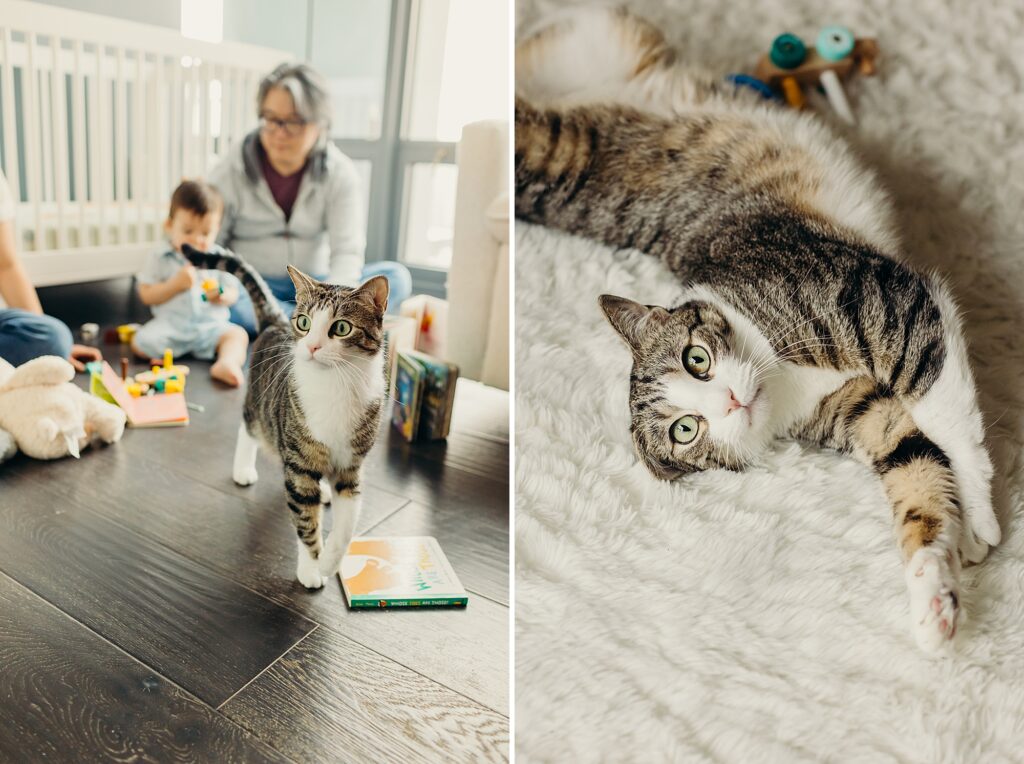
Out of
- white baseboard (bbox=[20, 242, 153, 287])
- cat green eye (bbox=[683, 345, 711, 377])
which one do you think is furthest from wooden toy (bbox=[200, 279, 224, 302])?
cat green eye (bbox=[683, 345, 711, 377])

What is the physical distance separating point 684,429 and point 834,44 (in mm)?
856

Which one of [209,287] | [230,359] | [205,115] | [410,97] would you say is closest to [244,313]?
[209,287]

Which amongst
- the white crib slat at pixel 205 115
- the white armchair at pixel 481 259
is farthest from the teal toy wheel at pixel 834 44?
the white crib slat at pixel 205 115

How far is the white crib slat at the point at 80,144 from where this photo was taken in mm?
1174

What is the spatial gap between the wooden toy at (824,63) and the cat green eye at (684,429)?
77 cm

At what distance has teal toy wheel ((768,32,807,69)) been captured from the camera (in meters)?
1.31

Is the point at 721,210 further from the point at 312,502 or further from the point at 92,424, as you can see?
the point at 92,424

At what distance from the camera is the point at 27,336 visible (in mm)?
1072

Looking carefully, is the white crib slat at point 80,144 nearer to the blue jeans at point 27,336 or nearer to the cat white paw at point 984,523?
the blue jeans at point 27,336

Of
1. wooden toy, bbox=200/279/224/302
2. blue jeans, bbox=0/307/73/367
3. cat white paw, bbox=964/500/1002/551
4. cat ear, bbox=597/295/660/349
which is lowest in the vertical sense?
blue jeans, bbox=0/307/73/367

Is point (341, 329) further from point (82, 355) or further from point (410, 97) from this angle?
point (410, 97)

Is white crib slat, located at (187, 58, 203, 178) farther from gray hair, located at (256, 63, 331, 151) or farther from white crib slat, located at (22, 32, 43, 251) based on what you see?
white crib slat, located at (22, 32, 43, 251)

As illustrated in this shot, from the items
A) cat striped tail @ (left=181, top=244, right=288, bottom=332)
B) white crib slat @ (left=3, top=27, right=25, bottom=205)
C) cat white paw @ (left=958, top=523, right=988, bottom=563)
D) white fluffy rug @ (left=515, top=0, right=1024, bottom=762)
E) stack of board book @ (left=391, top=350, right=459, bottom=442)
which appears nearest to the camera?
white fluffy rug @ (left=515, top=0, right=1024, bottom=762)

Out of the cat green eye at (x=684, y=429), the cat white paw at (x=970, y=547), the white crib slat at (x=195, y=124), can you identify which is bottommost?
the cat white paw at (x=970, y=547)
